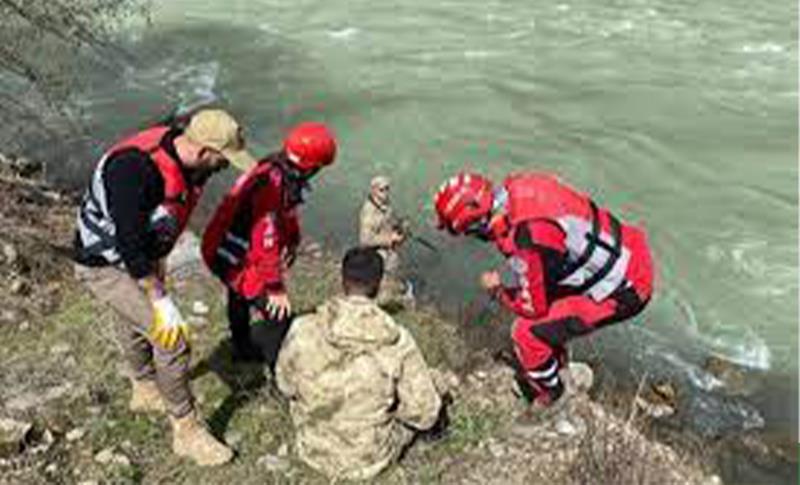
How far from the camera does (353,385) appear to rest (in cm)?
661

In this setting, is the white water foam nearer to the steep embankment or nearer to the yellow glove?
the steep embankment

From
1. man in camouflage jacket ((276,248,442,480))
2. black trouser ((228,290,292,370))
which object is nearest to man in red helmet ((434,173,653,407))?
man in camouflage jacket ((276,248,442,480))

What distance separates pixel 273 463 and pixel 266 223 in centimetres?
141

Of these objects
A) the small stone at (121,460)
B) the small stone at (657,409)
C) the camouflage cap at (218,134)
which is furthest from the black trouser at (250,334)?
the small stone at (657,409)

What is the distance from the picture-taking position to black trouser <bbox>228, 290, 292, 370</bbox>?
309 inches

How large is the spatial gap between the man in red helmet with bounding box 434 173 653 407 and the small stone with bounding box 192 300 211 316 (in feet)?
8.43

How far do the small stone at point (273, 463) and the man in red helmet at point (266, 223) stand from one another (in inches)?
34.6

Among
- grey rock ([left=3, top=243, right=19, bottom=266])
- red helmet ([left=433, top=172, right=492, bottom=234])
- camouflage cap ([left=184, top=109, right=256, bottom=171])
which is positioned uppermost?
camouflage cap ([left=184, top=109, right=256, bottom=171])

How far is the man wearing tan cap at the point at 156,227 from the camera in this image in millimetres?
6027

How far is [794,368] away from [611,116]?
613cm

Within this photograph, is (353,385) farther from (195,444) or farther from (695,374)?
(695,374)

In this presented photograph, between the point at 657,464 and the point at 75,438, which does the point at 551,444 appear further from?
the point at 75,438

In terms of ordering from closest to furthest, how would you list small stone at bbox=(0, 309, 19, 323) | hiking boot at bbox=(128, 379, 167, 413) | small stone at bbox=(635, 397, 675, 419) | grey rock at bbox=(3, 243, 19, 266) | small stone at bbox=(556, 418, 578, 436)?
hiking boot at bbox=(128, 379, 167, 413) < small stone at bbox=(556, 418, 578, 436) < small stone at bbox=(0, 309, 19, 323) < grey rock at bbox=(3, 243, 19, 266) < small stone at bbox=(635, 397, 675, 419)

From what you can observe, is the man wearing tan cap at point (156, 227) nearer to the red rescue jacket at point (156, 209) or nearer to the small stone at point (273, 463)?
the red rescue jacket at point (156, 209)
